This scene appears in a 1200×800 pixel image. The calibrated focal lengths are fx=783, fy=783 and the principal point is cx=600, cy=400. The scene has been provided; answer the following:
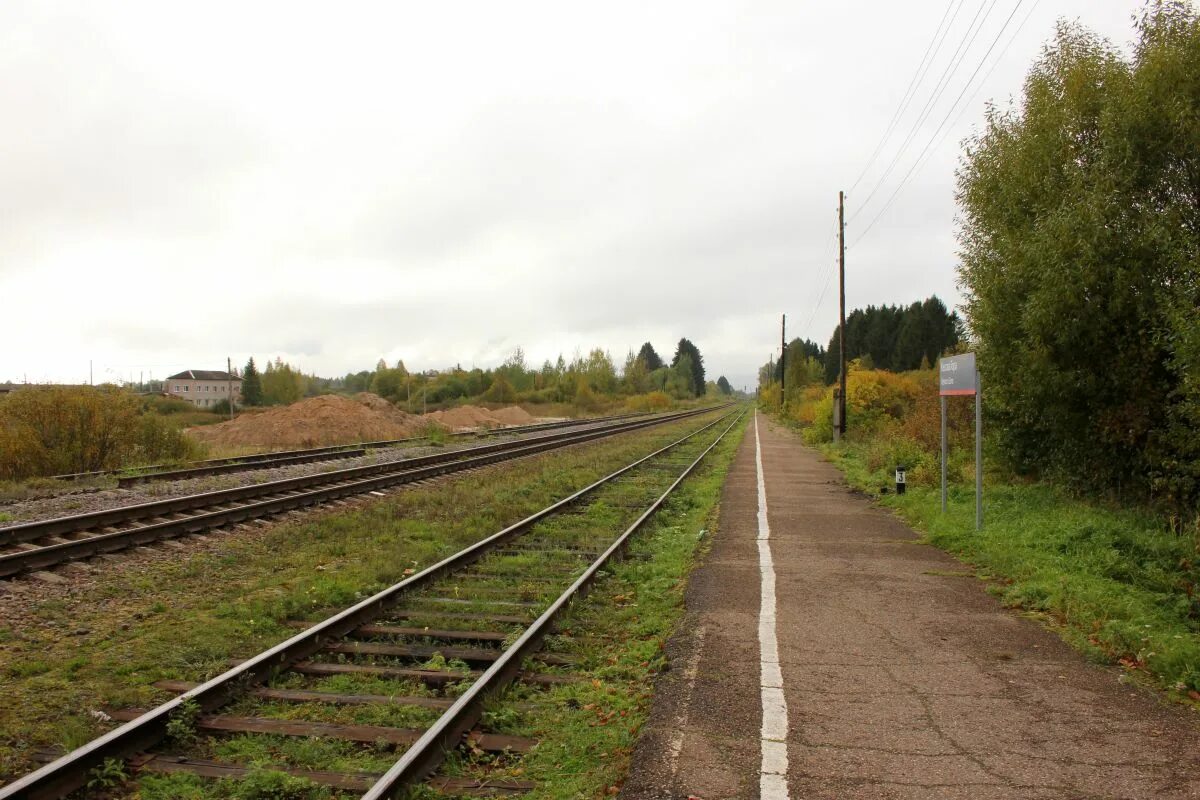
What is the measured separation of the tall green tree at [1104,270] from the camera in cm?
1123

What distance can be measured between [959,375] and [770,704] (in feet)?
26.2

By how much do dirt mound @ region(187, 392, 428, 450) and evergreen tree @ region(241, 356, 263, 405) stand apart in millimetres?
69777

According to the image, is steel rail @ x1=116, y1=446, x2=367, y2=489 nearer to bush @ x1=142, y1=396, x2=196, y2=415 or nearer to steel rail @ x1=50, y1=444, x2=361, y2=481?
steel rail @ x1=50, y1=444, x2=361, y2=481

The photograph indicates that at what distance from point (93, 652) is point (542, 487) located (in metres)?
11.1

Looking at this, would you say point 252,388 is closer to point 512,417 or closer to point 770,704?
point 512,417

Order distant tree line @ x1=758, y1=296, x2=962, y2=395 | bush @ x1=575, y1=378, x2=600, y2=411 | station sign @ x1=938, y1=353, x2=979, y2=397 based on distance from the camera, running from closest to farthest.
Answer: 1. station sign @ x1=938, y1=353, x2=979, y2=397
2. distant tree line @ x1=758, y1=296, x2=962, y2=395
3. bush @ x1=575, y1=378, x2=600, y2=411

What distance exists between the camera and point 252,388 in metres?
108

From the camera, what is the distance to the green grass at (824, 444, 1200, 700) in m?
6.18

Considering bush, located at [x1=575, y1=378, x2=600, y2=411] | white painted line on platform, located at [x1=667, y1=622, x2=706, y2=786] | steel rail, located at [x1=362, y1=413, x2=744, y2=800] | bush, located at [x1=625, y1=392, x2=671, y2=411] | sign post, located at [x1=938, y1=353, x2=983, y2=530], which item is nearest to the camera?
steel rail, located at [x1=362, y1=413, x2=744, y2=800]

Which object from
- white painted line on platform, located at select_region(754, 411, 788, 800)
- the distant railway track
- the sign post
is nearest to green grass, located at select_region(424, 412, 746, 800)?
white painted line on platform, located at select_region(754, 411, 788, 800)

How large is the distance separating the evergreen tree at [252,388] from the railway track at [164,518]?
314 feet

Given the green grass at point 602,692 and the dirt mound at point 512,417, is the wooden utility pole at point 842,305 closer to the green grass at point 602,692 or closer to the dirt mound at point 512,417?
the green grass at point 602,692

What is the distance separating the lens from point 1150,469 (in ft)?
38.9

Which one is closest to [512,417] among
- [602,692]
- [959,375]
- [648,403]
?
[648,403]
